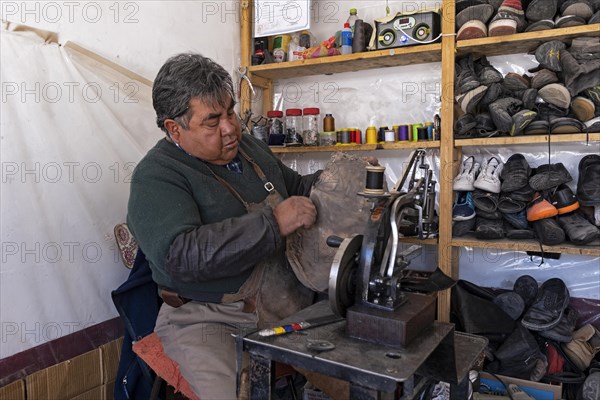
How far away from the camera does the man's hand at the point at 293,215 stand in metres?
1.38

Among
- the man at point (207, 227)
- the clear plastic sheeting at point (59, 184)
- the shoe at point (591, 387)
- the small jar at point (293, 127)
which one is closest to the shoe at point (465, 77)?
the small jar at point (293, 127)

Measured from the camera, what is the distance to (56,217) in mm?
1748

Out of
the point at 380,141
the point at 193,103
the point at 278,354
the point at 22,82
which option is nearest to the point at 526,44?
the point at 380,141

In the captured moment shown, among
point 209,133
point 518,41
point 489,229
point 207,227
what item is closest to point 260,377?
point 207,227

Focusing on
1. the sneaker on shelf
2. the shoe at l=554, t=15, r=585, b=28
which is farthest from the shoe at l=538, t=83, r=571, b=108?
the shoe at l=554, t=15, r=585, b=28

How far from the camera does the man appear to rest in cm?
134

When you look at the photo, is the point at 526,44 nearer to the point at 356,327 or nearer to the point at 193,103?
the point at 193,103

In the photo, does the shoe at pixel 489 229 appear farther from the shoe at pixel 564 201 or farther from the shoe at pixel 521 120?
the shoe at pixel 521 120

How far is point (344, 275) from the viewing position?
3.74ft

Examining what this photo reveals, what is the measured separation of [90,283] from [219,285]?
2.35 feet

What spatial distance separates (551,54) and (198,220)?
1.74 metres

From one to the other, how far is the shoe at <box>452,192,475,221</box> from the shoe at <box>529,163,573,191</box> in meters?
0.28

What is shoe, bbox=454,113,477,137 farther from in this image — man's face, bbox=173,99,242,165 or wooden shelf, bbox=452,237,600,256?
man's face, bbox=173,99,242,165

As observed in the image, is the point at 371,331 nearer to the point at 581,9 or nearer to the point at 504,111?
the point at 504,111
